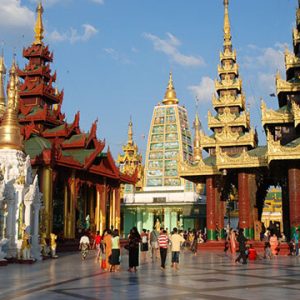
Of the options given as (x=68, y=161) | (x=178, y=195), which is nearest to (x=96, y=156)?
(x=68, y=161)

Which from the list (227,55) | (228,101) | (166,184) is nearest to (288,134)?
(228,101)

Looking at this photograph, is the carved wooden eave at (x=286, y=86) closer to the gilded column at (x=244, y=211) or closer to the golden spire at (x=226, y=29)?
the gilded column at (x=244, y=211)

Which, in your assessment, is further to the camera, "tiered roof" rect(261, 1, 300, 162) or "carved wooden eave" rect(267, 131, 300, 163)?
"tiered roof" rect(261, 1, 300, 162)

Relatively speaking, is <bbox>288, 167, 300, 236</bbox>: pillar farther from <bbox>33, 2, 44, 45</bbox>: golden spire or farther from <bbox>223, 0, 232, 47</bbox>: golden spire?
<bbox>33, 2, 44, 45</bbox>: golden spire

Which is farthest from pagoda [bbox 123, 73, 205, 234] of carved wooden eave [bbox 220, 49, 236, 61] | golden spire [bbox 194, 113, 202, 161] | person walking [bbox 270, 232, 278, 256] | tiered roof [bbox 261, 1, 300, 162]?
person walking [bbox 270, 232, 278, 256]

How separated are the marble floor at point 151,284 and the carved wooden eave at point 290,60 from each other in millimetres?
22841

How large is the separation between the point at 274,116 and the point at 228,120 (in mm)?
7631

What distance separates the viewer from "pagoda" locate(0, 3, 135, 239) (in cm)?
3356

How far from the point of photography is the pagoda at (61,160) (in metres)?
33.6

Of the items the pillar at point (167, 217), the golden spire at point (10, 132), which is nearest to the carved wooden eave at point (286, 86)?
the golden spire at point (10, 132)

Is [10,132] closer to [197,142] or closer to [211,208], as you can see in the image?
[211,208]

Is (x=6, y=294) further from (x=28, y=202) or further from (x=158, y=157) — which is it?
(x=158, y=157)

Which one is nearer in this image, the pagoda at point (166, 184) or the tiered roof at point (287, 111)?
the tiered roof at point (287, 111)

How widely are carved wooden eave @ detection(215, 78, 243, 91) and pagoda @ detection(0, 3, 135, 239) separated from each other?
1083 cm
